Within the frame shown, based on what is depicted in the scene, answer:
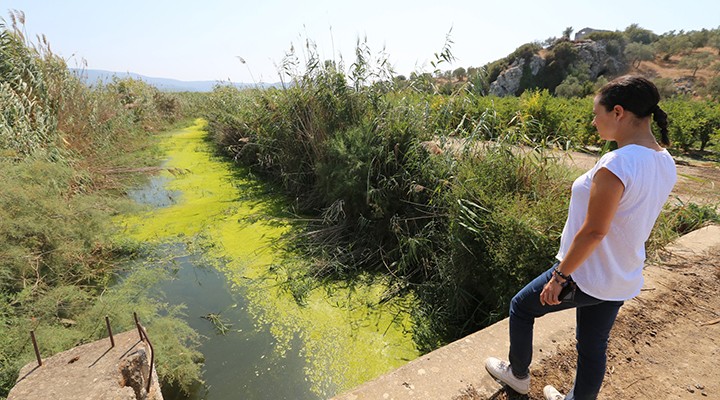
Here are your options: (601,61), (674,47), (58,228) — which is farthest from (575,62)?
(58,228)

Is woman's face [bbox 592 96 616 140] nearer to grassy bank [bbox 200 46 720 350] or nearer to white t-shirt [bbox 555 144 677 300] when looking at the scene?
white t-shirt [bbox 555 144 677 300]

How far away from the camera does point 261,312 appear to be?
3.00 meters

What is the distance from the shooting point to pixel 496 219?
237cm

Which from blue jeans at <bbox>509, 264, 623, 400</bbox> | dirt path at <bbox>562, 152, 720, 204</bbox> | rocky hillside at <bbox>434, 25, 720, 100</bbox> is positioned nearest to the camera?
blue jeans at <bbox>509, 264, 623, 400</bbox>

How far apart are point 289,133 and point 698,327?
4.71 m

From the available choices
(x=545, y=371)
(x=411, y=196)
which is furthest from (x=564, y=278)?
(x=411, y=196)

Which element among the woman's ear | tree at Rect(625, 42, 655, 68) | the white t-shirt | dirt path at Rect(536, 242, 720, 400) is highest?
tree at Rect(625, 42, 655, 68)


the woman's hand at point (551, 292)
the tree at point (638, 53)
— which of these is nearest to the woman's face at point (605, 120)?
the woman's hand at point (551, 292)

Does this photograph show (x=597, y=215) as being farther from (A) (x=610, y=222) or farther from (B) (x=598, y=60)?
(B) (x=598, y=60)

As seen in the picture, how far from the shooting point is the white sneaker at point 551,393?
1447 mm

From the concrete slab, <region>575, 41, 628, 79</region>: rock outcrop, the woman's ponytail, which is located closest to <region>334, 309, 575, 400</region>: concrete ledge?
the concrete slab

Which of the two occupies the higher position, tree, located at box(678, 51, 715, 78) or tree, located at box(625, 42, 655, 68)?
tree, located at box(625, 42, 655, 68)

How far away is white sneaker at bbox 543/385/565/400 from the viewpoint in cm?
145

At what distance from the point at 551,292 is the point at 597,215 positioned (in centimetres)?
33
